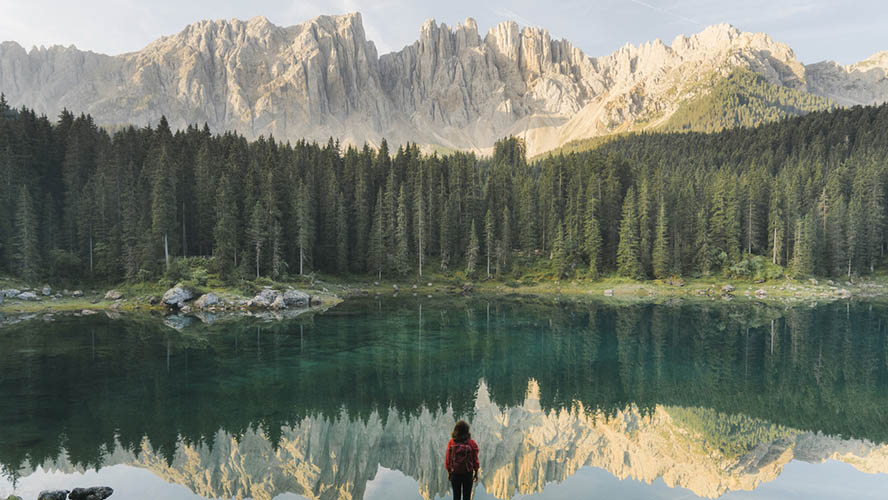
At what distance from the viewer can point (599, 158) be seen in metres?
116

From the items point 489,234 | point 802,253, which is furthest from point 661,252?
point 489,234

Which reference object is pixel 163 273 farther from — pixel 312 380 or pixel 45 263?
pixel 312 380

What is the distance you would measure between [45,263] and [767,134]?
220658 millimetres

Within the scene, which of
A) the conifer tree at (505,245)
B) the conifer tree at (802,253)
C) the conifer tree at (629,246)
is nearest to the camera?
the conifer tree at (802,253)

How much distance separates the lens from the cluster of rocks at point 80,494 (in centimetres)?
1532

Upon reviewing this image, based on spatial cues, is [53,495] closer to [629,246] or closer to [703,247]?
[629,246]

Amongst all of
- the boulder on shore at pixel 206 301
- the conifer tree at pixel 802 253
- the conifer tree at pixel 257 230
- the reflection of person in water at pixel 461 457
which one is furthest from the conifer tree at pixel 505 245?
the reflection of person in water at pixel 461 457

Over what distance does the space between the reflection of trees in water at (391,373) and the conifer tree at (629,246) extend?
38841 millimetres

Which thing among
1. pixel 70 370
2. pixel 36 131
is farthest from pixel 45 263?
pixel 70 370

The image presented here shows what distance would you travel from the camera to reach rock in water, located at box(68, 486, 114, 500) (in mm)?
15656

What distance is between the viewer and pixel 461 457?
485 inches

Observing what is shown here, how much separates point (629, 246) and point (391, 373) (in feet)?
245

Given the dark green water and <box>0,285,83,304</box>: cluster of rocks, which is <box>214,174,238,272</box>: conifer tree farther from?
the dark green water

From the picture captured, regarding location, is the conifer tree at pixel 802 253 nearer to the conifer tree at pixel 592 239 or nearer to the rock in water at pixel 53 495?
the conifer tree at pixel 592 239
